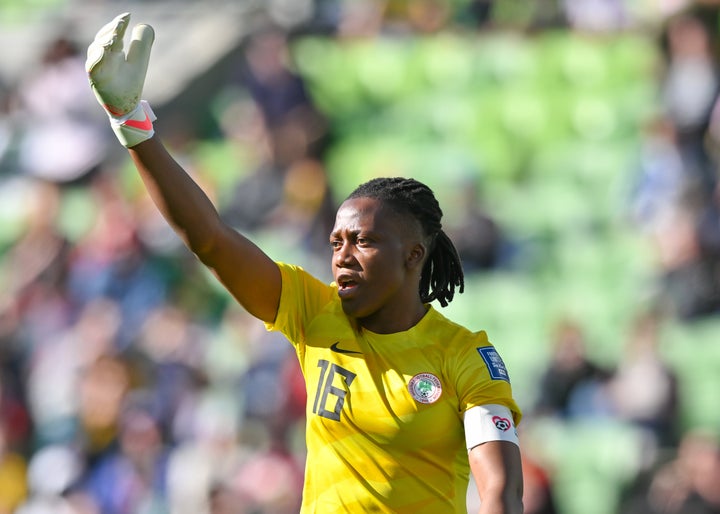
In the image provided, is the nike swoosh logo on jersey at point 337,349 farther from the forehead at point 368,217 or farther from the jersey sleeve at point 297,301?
the forehead at point 368,217

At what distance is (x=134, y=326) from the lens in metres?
10.9

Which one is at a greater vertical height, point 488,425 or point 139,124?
point 139,124

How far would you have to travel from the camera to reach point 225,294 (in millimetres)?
11125

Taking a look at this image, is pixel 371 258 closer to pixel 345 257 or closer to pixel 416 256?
pixel 345 257

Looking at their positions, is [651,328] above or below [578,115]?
below

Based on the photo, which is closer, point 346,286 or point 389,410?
point 389,410

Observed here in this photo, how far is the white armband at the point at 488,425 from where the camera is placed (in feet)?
12.7

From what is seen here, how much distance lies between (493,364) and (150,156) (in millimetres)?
1219

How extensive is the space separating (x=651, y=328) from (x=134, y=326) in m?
4.27

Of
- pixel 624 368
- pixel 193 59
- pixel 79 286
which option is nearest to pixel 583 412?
pixel 624 368

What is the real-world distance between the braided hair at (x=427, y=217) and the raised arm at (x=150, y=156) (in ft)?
1.62

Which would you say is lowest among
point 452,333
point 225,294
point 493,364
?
point 493,364

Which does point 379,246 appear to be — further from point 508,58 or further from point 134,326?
point 508,58

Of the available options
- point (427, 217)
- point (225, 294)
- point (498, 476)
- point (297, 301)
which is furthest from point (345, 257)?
point (225, 294)
